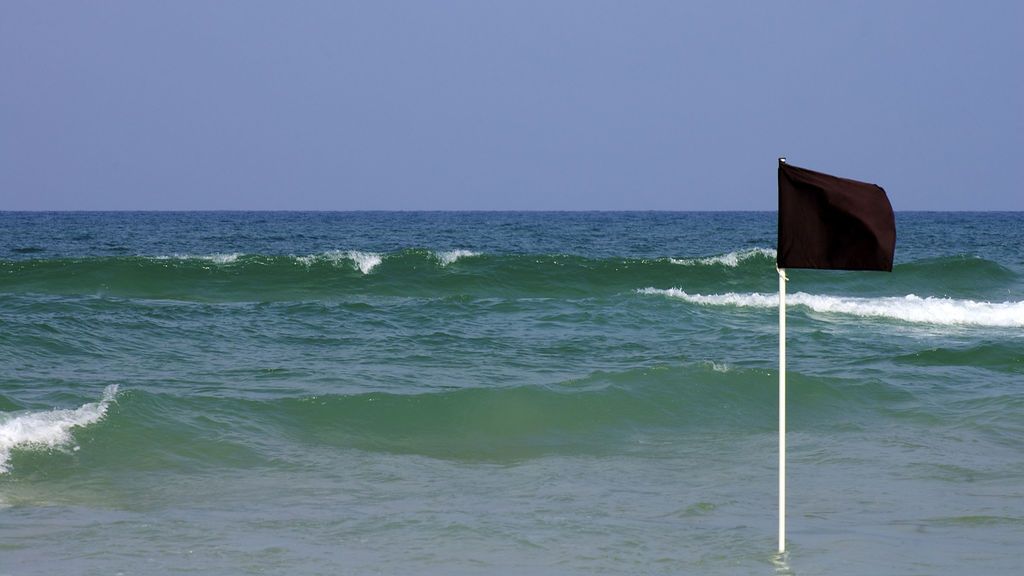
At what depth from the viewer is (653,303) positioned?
20.3 m

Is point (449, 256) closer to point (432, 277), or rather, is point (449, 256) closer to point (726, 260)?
point (432, 277)

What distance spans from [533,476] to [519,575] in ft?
8.60

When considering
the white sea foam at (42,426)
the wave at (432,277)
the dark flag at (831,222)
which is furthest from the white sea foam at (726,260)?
the dark flag at (831,222)

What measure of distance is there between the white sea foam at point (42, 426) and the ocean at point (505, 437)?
0.13 feet

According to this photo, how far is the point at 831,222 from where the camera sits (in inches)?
235

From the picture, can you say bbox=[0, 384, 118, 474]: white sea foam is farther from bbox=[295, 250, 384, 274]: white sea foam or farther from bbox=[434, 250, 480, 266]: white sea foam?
bbox=[434, 250, 480, 266]: white sea foam

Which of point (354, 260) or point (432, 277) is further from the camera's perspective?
point (354, 260)

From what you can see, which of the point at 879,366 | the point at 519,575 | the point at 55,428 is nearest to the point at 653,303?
the point at 879,366

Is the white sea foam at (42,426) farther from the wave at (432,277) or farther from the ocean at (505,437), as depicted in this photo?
the wave at (432,277)

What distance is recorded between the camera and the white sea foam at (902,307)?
1984cm

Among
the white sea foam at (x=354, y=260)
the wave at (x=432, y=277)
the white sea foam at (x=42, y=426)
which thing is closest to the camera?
the white sea foam at (x=42, y=426)

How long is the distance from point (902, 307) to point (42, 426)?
52.7 feet

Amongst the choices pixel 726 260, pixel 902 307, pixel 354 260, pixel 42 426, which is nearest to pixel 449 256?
pixel 354 260

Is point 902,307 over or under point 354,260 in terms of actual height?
under
